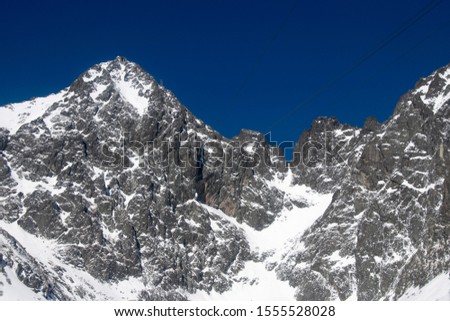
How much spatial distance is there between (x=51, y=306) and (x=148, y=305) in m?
6.13

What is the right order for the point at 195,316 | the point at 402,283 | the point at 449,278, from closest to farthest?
the point at 195,316 < the point at 449,278 < the point at 402,283

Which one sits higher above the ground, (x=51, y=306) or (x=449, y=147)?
(x=449, y=147)

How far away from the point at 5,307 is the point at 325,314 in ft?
65.6

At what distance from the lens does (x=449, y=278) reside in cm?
14562

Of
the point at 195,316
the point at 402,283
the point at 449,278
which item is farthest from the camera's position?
the point at 402,283

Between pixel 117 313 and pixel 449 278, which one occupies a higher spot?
pixel 449 278

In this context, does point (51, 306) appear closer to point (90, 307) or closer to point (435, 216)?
point (90, 307)

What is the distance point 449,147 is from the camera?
7849 inches

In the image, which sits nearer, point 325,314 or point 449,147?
point 325,314

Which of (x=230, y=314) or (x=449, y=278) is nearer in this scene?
(x=230, y=314)

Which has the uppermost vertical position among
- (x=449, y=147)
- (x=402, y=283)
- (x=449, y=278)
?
(x=449, y=147)

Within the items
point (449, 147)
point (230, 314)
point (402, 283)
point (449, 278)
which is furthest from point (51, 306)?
point (449, 147)

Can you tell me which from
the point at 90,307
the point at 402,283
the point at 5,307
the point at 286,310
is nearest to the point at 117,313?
the point at 90,307

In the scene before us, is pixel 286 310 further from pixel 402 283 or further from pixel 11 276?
pixel 11 276
